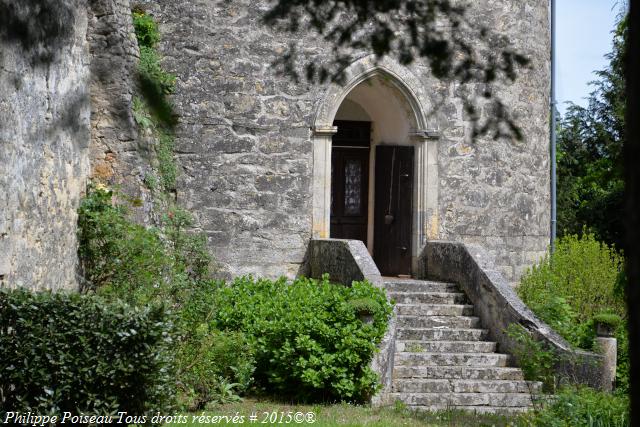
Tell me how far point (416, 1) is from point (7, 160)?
173 inches

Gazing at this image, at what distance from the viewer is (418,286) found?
1174 centimetres

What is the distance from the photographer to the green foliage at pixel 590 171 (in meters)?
22.1

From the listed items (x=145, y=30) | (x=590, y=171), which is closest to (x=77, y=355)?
(x=145, y=30)

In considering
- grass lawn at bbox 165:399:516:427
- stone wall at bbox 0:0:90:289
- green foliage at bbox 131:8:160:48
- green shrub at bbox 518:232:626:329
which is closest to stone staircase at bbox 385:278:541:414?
grass lawn at bbox 165:399:516:427

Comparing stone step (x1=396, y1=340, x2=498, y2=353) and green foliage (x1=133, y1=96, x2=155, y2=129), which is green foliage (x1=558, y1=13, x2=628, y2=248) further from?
green foliage (x1=133, y1=96, x2=155, y2=129)

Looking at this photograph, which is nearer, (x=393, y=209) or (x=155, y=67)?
(x=155, y=67)

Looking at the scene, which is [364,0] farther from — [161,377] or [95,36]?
[95,36]

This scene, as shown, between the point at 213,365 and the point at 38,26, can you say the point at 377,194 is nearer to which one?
the point at 213,365

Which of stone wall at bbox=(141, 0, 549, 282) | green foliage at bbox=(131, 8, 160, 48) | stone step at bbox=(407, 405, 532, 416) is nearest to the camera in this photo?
stone step at bbox=(407, 405, 532, 416)

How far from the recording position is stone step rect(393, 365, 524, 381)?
32.8 ft

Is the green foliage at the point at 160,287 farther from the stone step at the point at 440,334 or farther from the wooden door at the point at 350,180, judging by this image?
the wooden door at the point at 350,180

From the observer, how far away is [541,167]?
1391 cm

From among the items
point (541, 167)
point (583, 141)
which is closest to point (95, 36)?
point (541, 167)

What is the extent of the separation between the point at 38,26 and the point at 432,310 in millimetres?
6457
